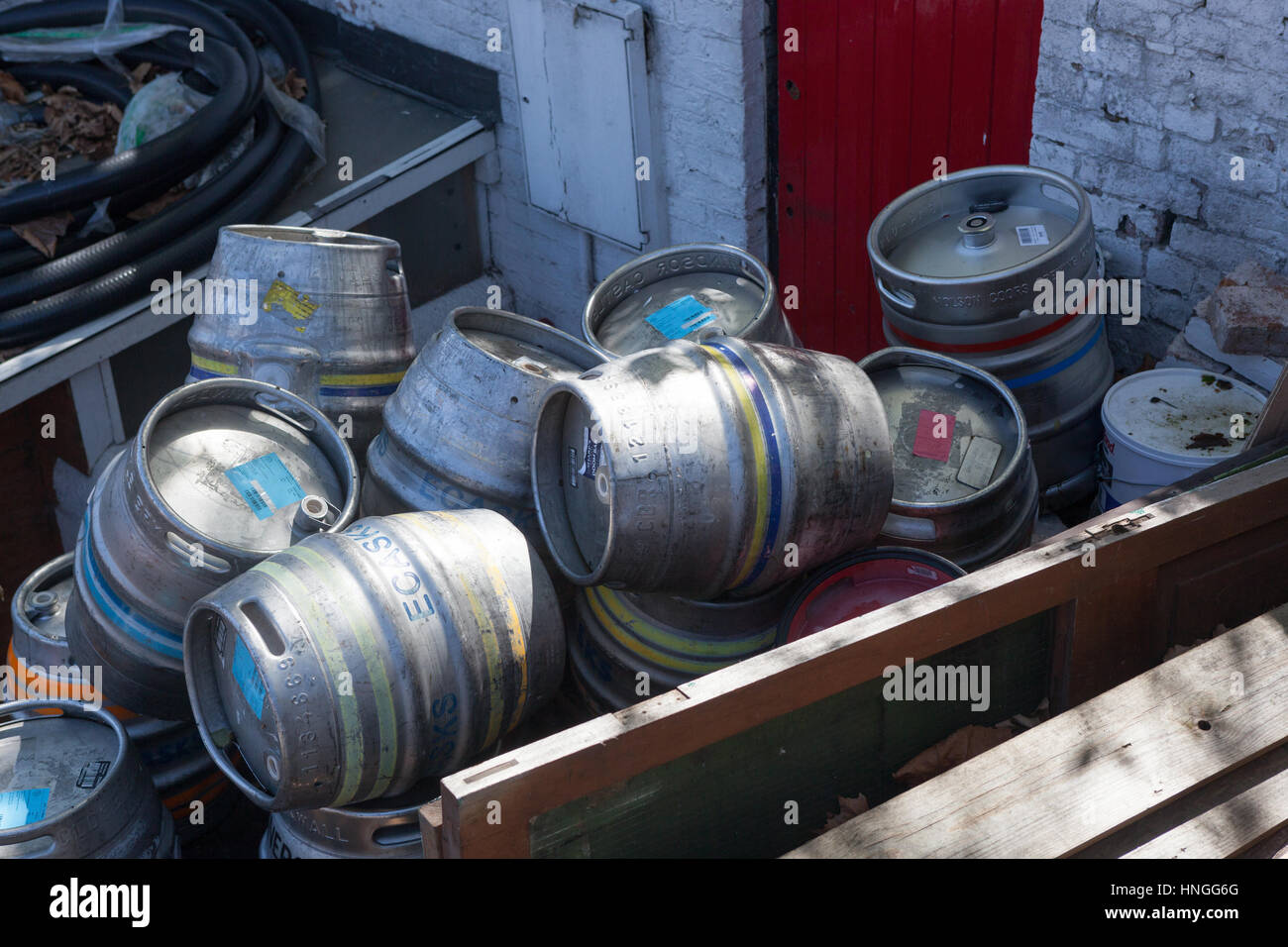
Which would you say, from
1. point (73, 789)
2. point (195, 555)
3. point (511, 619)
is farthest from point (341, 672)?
point (73, 789)

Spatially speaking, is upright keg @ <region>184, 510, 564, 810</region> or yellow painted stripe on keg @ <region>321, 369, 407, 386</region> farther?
yellow painted stripe on keg @ <region>321, 369, 407, 386</region>

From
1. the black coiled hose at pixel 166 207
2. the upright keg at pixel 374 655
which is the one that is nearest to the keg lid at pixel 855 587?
the upright keg at pixel 374 655

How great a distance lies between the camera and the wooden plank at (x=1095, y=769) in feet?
6.28

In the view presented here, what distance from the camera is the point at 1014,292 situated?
3.24m

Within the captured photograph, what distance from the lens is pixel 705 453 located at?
99.0 inches

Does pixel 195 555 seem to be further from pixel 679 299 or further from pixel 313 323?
pixel 679 299

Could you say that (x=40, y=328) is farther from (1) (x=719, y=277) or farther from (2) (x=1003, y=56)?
(2) (x=1003, y=56)

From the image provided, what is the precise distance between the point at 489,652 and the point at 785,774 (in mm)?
700

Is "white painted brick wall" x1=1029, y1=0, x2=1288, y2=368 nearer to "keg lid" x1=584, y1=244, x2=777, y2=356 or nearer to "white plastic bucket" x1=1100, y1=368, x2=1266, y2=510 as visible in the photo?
"white plastic bucket" x1=1100, y1=368, x2=1266, y2=510

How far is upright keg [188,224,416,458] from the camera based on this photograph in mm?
3488

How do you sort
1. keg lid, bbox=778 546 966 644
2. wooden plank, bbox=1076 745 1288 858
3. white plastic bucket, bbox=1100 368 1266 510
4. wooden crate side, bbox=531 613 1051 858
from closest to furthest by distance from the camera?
1. wooden plank, bbox=1076 745 1288 858
2. wooden crate side, bbox=531 613 1051 858
3. keg lid, bbox=778 546 966 644
4. white plastic bucket, bbox=1100 368 1266 510

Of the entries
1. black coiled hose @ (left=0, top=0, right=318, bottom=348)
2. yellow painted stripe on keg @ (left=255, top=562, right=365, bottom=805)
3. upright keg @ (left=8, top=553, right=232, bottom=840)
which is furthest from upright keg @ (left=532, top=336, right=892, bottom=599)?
black coiled hose @ (left=0, top=0, right=318, bottom=348)

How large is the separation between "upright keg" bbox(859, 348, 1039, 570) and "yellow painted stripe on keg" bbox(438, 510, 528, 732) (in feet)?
2.89

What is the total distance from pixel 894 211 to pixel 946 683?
1755mm
